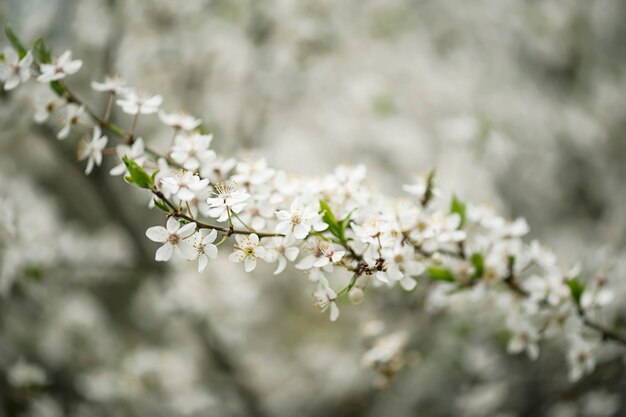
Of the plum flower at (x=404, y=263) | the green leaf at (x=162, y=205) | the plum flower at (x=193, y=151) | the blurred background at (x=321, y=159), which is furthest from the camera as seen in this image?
the blurred background at (x=321, y=159)

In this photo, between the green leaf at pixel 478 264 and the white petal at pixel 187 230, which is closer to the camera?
the white petal at pixel 187 230

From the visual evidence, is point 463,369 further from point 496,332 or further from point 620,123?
point 620,123

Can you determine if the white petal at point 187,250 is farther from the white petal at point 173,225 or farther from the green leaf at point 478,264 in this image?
the green leaf at point 478,264

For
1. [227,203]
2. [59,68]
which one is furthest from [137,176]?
[59,68]

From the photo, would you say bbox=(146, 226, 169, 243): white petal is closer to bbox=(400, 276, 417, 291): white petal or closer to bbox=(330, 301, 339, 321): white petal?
bbox=(330, 301, 339, 321): white petal

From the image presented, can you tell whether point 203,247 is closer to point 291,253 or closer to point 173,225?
point 173,225

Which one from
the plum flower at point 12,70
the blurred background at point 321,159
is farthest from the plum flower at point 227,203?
the blurred background at point 321,159

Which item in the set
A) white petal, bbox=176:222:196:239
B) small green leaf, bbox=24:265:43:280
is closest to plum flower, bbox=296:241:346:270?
white petal, bbox=176:222:196:239
